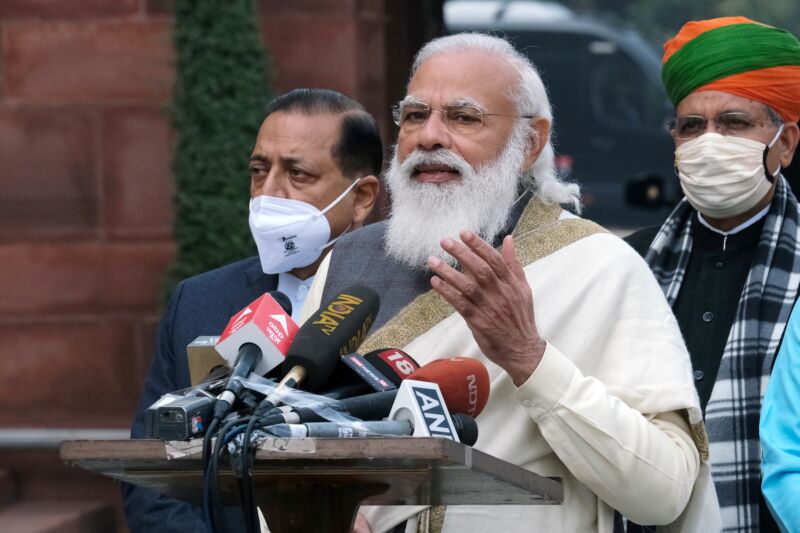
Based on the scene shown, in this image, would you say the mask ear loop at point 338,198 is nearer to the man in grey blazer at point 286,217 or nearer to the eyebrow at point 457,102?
the man in grey blazer at point 286,217

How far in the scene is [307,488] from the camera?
10.1 ft

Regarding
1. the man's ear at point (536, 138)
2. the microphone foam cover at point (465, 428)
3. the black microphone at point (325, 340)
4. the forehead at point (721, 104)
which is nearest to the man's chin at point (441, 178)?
the man's ear at point (536, 138)

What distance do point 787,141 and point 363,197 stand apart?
1.33m

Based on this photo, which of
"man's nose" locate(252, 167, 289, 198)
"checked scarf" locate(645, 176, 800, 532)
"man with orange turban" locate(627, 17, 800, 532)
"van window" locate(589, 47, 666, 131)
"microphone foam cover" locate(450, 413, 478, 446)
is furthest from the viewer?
"van window" locate(589, 47, 666, 131)

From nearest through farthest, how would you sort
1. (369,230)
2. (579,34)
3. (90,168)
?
(369,230)
(90,168)
(579,34)

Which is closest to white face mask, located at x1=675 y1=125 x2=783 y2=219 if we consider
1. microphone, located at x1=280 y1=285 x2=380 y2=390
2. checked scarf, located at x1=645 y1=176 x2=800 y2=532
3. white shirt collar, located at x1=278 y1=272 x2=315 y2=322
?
checked scarf, located at x1=645 y1=176 x2=800 y2=532

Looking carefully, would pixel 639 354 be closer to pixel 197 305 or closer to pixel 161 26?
pixel 197 305

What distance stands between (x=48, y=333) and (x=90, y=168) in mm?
791

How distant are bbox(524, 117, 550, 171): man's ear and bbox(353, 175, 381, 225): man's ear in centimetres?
90

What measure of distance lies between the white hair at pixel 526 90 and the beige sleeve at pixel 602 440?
745mm

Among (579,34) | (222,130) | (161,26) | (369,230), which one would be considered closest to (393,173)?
(369,230)

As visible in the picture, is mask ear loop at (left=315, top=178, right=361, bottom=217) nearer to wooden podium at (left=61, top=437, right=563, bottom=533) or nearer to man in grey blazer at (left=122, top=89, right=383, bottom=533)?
man in grey blazer at (left=122, top=89, right=383, bottom=533)

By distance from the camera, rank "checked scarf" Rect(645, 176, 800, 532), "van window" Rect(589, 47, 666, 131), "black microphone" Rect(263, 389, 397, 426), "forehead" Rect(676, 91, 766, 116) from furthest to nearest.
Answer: "van window" Rect(589, 47, 666, 131) → "forehead" Rect(676, 91, 766, 116) → "checked scarf" Rect(645, 176, 800, 532) → "black microphone" Rect(263, 389, 397, 426)

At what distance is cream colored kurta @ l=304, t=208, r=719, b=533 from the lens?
354 cm
